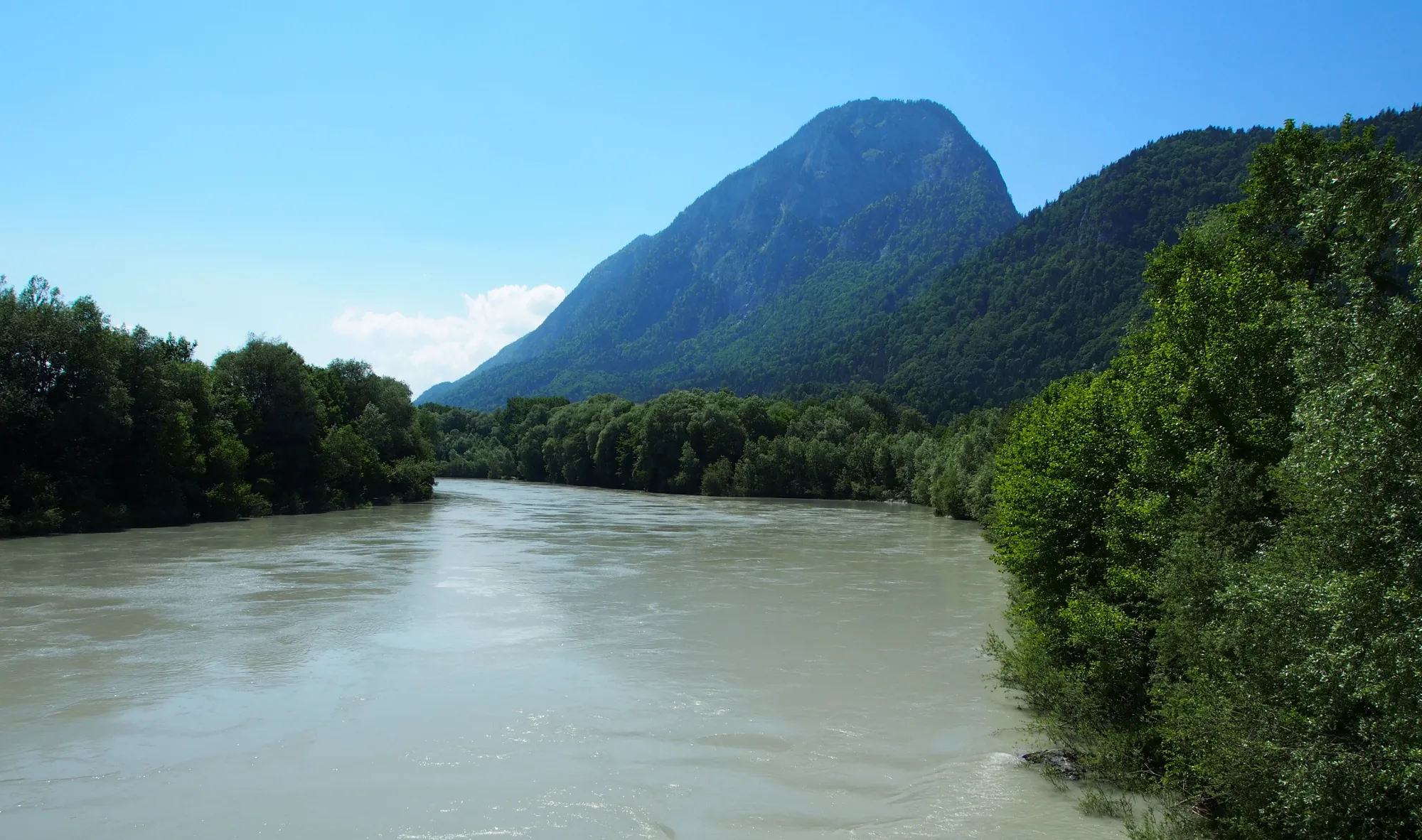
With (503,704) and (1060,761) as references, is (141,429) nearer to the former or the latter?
(503,704)

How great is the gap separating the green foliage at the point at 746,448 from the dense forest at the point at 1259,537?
49692mm

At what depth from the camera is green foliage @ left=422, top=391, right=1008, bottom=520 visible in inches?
3312

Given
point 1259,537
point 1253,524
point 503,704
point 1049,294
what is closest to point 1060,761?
point 1259,537

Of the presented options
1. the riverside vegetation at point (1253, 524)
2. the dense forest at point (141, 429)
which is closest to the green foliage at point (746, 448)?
the dense forest at point (141, 429)

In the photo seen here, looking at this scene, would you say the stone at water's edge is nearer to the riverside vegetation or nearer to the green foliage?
the riverside vegetation

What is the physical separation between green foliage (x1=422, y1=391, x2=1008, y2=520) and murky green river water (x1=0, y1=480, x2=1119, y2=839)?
4319cm

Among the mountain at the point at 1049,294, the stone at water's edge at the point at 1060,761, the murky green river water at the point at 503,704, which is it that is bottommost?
the murky green river water at the point at 503,704

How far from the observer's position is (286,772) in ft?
39.9

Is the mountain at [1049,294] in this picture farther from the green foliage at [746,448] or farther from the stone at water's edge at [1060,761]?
the stone at water's edge at [1060,761]

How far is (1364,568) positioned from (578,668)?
1373 cm

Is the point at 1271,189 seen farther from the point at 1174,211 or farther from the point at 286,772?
the point at 1174,211

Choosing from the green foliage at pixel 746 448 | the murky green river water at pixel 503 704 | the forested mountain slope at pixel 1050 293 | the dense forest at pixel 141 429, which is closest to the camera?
the murky green river water at pixel 503 704

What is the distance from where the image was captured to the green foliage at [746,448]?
84.1m

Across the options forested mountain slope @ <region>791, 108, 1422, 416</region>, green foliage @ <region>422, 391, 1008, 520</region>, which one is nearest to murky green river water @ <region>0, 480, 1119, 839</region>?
green foliage @ <region>422, 391, 1008, 520</region>
